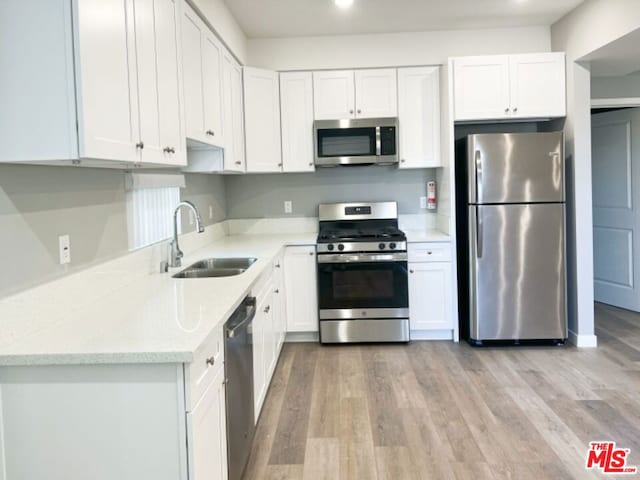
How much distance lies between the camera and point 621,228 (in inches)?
201

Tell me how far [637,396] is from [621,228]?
255 cm

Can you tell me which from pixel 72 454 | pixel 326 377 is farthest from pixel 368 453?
pixel 72 454

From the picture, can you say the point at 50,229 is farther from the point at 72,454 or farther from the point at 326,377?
the point at 326,377

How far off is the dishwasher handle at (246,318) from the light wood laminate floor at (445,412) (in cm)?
72

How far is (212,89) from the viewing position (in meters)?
3.18

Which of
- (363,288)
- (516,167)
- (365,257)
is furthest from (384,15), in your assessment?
(363,288)

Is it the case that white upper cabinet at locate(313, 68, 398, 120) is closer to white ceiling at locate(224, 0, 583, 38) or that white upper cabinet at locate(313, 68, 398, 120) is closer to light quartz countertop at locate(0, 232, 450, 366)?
white ceiling at locate(224, 0, 583, 38)

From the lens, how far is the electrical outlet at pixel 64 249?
1906 mm

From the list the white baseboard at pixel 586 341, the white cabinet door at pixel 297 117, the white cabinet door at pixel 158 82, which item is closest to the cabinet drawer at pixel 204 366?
the white cabinet door at pixel 158 82

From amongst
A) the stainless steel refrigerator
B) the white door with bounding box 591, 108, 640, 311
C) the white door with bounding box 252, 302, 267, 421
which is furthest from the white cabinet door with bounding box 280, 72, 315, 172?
the white door with bounding box 591, 108, 640, 311

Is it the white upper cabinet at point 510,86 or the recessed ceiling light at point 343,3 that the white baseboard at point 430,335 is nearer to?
the white upper cabinet at point 510,86

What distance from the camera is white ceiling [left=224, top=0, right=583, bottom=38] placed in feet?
12.2

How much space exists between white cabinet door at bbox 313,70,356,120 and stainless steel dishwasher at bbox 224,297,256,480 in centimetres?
241

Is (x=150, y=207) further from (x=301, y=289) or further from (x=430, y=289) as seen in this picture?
(x=430, y=289)
